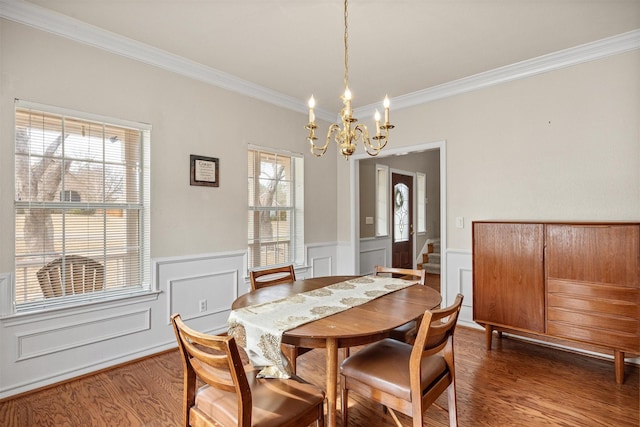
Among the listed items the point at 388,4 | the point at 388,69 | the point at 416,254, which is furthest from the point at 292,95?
the point at 416,254

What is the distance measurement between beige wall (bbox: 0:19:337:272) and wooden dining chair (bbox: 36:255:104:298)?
0.26 meters

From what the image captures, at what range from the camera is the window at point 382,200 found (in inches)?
231

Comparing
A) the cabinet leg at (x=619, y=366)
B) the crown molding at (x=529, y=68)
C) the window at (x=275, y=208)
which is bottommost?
the cabinet leg at (x=619, y=366)

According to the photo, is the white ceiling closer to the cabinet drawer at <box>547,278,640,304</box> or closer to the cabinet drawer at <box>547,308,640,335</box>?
the cabinet drawer at <box>547,278,640,304</box>

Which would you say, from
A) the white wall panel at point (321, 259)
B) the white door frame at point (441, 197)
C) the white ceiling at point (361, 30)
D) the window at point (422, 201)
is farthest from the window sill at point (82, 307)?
the window at point (422, 201)

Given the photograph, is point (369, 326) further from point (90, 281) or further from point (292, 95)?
point (292, 95)

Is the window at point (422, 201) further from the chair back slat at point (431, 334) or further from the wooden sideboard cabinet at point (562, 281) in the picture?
the chair back slat at point (431, 334)

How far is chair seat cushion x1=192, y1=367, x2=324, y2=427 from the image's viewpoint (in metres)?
1.35

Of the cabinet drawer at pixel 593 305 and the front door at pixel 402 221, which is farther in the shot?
the front door at pixel 402 221

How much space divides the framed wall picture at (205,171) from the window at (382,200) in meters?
3.17

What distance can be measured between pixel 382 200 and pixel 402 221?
31.4 inches

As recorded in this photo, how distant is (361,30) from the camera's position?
2619 millimetres

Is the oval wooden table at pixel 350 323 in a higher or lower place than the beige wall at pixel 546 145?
lower

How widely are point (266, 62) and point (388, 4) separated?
4.29ft
